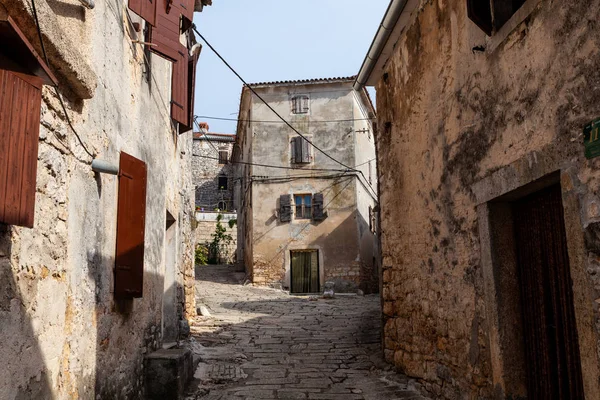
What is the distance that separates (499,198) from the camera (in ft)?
14.5

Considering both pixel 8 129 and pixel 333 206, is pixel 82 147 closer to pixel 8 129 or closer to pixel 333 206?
pixel 8 129

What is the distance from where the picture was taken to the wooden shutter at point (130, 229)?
4.82 meters

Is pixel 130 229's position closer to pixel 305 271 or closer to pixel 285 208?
pixel 285 208

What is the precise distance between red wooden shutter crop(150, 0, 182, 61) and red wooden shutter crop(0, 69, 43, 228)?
11.0ft

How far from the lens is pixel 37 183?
307 cm

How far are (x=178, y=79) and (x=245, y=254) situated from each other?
55.3 ft

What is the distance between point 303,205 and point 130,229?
1637 cm

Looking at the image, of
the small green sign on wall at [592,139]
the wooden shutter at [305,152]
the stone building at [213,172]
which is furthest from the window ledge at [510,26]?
the stone building at [213,172]

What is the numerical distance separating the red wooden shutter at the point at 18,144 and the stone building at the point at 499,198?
320cm

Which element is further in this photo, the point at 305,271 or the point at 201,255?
the point at 201,255

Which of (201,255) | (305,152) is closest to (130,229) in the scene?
(305,152)

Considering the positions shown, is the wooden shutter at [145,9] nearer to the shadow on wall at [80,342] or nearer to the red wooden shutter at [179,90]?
the red wooden shutter at [179,90]

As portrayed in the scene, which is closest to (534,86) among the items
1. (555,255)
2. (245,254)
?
(555,255)

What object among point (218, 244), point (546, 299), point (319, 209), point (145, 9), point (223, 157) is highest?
point (223, 157)
